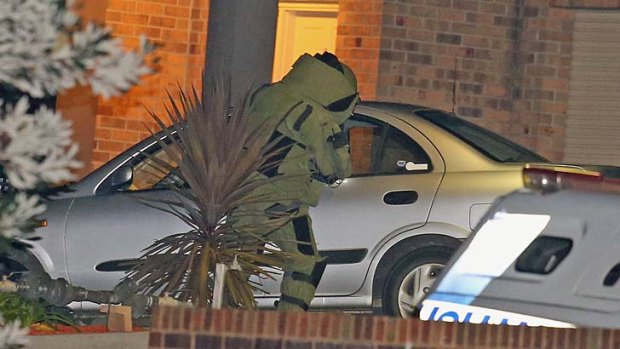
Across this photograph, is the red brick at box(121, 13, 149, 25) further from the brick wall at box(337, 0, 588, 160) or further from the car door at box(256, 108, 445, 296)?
the car door at box(256, 108, 445, 296)

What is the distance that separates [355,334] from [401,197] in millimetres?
4962

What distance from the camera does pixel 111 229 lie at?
1032 cm

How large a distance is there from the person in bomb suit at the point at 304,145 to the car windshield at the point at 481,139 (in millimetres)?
1281

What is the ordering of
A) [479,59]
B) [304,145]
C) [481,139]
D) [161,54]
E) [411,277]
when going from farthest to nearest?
[161,54]
[479,59]
[481,139]
[411,277]
[304,145]

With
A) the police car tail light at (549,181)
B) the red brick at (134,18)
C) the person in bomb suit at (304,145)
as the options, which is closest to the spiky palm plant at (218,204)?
the person in bomb suit at (304,145)

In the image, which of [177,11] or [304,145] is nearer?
[304,145]

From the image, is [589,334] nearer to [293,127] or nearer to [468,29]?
[293,127]

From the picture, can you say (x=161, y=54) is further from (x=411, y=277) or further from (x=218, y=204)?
(x=218, y=204)

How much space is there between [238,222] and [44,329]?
147 centimetres

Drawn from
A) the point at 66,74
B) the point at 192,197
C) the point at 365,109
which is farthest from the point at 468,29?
the point at 66,74

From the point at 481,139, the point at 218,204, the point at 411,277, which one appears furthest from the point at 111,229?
the point at 481,139

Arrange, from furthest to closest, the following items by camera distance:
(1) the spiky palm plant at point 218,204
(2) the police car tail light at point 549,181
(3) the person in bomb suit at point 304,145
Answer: (1) the spiky palm plant at point 218,204
(3) the person in bomb suit at point 304,145
(2) the police car tail light at point 549,181

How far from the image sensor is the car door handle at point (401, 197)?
1016cm

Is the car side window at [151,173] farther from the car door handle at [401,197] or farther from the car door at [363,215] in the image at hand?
the car door handle at [401,197]
